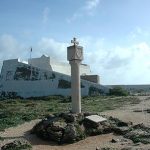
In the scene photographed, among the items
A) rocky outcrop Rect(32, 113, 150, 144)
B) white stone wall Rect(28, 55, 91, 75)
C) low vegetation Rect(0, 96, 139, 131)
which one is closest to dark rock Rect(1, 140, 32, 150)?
rocky outcrop Rect(32, 113, 150, 144)

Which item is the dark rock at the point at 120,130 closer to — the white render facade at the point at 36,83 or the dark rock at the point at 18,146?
the dark rock at the point at 18,146

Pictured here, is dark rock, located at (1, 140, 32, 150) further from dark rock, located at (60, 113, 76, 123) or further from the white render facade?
the white render facade

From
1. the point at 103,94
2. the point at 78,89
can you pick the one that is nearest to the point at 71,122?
the point at 78,89

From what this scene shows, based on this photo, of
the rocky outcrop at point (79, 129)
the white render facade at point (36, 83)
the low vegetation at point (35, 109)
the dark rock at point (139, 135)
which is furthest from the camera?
the white render facade at point (36, 83)

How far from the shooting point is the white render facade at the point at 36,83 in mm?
68438

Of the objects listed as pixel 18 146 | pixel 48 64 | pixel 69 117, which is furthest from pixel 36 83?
pixel 18 146

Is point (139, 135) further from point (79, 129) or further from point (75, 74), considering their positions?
point (75, 74)

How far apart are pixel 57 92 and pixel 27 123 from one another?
4714 cm

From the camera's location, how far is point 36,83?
232ft

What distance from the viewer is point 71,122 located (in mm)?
18516

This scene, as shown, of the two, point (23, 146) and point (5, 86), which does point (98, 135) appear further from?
point (5, 86)

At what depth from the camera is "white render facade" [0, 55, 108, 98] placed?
68.4 meters

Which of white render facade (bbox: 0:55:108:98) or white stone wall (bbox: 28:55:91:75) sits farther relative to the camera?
white stone wall (bbox: 28:55:91:75)

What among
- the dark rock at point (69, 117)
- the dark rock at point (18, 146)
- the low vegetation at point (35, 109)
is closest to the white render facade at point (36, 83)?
the low vegetation at point (35, 109)
